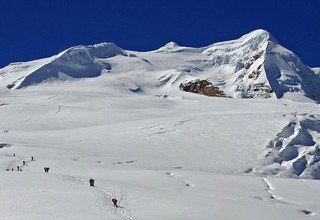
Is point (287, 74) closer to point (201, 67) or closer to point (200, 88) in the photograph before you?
point (201, 67)

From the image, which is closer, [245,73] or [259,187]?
[259,187]

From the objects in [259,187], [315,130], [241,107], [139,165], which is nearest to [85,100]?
[241,107]

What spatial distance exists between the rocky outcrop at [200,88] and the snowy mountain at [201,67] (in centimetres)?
217

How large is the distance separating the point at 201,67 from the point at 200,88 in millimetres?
33265

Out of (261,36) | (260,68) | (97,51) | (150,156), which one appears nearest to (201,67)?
(260,68)

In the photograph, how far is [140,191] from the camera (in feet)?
64.0

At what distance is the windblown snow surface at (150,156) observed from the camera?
17.3m

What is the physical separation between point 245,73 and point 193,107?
232 ft

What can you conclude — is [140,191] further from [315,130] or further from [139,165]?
[315,130]

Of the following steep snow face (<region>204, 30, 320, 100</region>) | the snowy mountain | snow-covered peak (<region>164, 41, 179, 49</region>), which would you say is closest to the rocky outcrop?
the snowy mountain

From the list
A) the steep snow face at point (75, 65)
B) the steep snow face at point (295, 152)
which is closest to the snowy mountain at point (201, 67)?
the steep snow face at point (75, 65)

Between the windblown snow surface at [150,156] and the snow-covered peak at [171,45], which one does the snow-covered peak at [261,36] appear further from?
the windblown snow surface at [150,156]

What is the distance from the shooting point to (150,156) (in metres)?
37.5

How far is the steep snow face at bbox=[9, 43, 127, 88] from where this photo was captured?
114 metres
